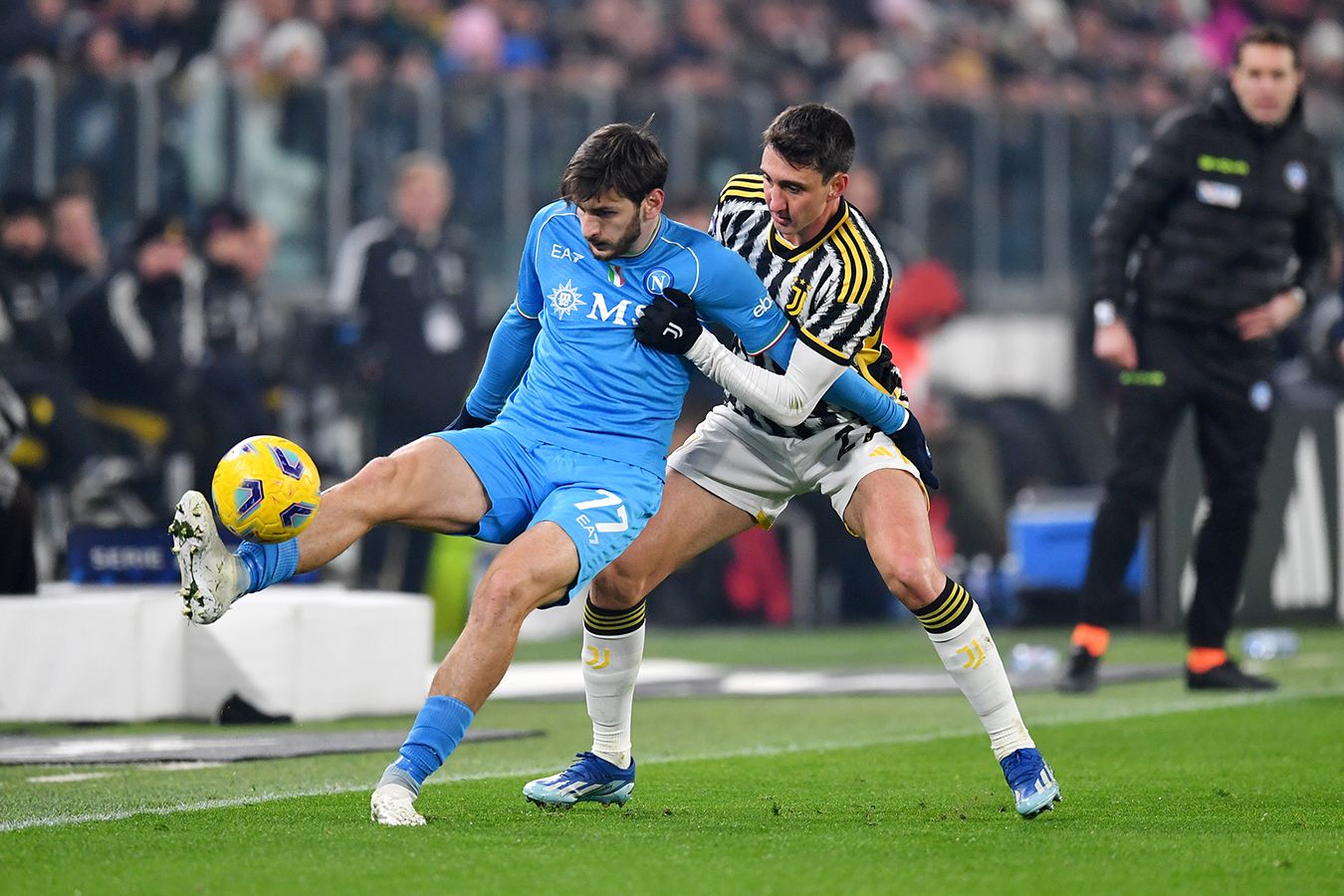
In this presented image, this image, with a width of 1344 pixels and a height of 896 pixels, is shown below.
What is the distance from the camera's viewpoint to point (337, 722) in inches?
343

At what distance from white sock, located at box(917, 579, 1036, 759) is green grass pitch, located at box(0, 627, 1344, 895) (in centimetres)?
23

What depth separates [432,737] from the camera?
5395 millimetres

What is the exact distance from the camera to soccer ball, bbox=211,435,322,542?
210 inches

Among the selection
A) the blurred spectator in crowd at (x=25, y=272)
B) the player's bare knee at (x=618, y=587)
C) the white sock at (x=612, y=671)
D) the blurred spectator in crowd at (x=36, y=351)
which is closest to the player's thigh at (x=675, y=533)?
the player's bare knee at (x=618, y=587)

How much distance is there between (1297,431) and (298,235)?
647 cm

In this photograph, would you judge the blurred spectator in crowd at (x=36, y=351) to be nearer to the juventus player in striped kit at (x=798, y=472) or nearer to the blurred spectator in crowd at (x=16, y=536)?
the blurred spectator in crowd at (x=16, y=536)

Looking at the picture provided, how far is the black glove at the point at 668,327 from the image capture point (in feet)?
19.0

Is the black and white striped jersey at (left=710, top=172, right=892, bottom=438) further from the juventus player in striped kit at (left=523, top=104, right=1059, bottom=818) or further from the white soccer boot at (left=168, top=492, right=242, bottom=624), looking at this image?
the white soccer boot at (left=168, top=492, right=242, bottom=624)

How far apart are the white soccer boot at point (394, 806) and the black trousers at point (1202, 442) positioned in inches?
185

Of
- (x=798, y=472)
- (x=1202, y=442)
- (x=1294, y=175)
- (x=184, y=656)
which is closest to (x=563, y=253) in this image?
(x=798, y=472)

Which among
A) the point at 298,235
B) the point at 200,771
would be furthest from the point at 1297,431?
the point at 200,771

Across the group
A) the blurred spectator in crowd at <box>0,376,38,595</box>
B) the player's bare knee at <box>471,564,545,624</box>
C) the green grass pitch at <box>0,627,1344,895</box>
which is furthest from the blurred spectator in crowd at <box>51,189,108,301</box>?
the player's bare knee at <box>471,564,545,624</box>

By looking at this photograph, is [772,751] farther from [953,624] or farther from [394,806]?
[394,806]

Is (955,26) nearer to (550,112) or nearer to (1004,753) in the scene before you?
(550,112)
